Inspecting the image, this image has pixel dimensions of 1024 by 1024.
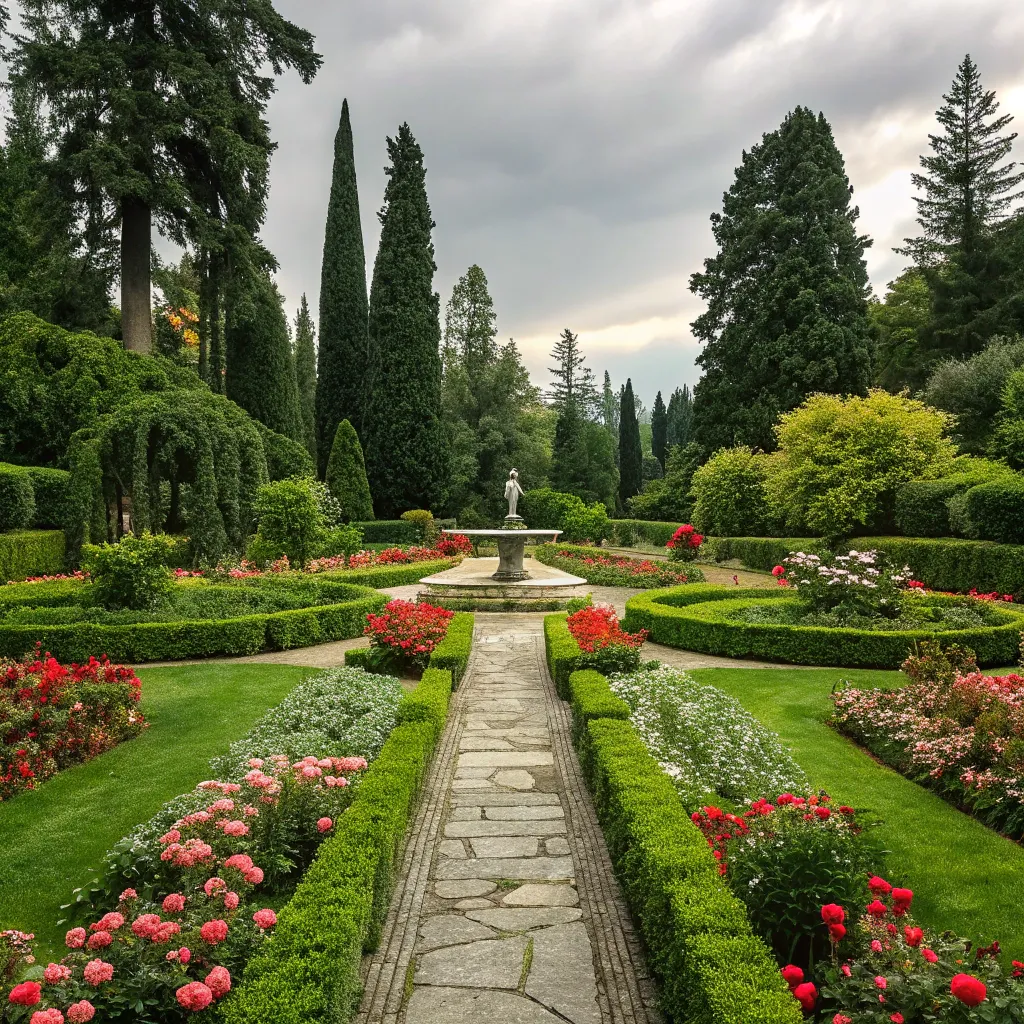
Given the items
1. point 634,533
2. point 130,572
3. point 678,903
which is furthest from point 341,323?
point 678,903

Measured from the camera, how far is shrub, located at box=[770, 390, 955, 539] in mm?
16953

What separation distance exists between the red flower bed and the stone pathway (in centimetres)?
281

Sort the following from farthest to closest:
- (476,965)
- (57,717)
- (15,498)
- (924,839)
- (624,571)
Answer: (624,571) < (15,498) < (57,717) < (924,839) < (476,965)

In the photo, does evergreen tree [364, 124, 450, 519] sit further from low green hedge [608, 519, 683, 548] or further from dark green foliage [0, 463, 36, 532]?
dark green foliage [0, 463, 36, 532]

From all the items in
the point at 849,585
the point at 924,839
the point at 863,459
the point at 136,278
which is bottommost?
the point at 924,839

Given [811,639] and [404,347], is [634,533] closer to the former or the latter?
[404,347]

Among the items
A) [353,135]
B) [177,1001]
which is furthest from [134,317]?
[177,1001]

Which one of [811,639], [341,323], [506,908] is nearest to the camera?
[506,908]

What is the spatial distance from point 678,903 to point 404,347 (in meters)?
26.1

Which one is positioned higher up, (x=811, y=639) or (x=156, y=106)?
(x=156, y=106)

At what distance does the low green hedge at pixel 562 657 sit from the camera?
7.46 m

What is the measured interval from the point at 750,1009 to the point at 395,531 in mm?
23270

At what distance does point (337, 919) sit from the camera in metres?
2.86

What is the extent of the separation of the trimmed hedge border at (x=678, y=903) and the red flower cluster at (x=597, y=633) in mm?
2853
